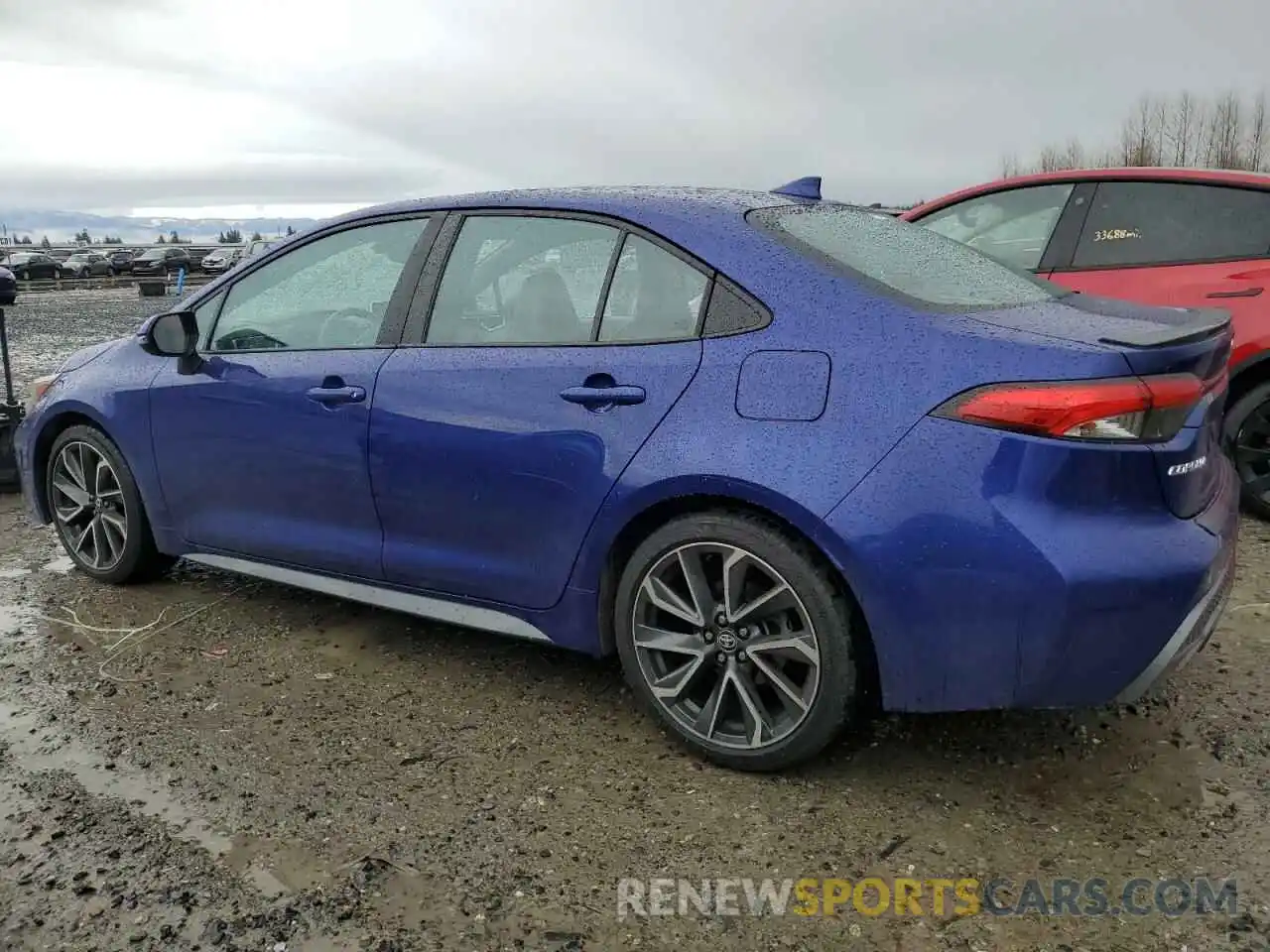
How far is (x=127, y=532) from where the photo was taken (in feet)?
14.4

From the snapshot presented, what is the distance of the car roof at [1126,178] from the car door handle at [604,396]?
369 centimetres

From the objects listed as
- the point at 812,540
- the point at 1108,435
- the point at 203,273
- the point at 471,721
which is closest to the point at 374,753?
the point at 471,721

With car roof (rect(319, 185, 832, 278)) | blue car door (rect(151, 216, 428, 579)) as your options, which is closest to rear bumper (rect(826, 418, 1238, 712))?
car roof (rect(319, 185, 832, 278))

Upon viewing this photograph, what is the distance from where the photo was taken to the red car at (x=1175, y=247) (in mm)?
5082

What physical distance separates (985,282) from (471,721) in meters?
2.01

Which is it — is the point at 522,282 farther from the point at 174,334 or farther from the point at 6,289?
the point at 6,289

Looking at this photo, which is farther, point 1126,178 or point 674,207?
point 1126,178

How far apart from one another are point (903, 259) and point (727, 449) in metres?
0.84

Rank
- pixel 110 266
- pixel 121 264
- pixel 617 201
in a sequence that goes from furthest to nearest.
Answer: pixel 121 264 → pixel 110 266 → pixel 617 201

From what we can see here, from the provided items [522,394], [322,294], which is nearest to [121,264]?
[322,294]

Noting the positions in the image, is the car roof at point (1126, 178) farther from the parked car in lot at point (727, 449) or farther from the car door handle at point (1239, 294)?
the parked car in lot at point (727, 449)

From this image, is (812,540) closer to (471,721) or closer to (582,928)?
(582,928)

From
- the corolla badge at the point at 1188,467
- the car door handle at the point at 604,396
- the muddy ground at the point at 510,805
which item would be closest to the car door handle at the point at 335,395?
the car door handle at the point at 604,396

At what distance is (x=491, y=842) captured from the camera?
2639mm
